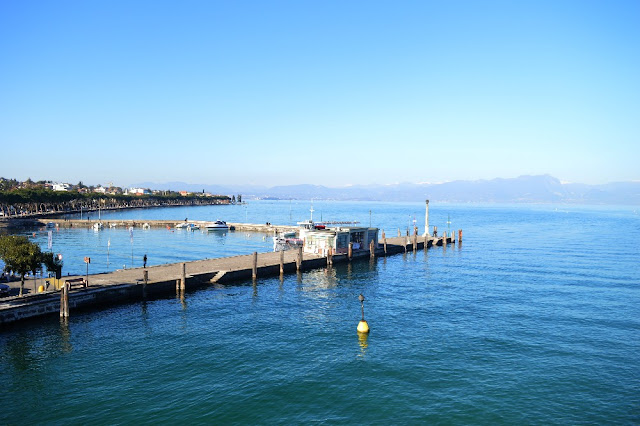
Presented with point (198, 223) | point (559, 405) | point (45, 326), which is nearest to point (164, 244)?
point (198, 223)

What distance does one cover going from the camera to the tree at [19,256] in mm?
34750

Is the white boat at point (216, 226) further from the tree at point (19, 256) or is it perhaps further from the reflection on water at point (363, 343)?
the reflection on water at point (363, 343)

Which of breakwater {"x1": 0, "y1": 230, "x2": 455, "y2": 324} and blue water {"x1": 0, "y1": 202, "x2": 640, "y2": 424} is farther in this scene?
breakwater {"x1": 0, "y1": 230, "x2": 455, "y2": 324}

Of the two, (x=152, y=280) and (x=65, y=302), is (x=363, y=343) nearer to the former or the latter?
(x=65, y=302)

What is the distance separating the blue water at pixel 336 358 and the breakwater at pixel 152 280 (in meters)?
1.40

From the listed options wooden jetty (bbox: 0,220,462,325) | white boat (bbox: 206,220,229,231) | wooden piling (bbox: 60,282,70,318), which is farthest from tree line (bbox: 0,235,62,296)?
white boat (bbox: 206,220,229,231)

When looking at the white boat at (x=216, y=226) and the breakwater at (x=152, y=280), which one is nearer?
the breakwater at (x=152, y=280)

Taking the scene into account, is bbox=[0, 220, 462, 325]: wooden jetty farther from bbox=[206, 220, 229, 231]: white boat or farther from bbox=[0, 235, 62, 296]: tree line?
bbox=[206, 220, 229, 231]: white boat

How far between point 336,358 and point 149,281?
23.1m

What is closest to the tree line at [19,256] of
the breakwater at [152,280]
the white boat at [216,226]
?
the breakwater at [152,280]

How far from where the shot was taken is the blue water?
21578 millimetres

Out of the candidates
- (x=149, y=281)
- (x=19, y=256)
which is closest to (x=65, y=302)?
(x=19, y=256)

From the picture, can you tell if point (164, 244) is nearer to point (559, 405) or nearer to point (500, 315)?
point (500, 315)

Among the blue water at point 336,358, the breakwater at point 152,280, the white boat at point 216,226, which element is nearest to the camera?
the blue water at point 336,358
